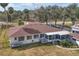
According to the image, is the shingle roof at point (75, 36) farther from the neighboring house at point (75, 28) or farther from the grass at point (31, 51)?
the grass at point (31, 51)

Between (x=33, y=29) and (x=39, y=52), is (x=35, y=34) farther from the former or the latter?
(x=39, y=52)

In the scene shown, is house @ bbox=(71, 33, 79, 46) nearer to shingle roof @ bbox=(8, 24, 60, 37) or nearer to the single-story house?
the single-story house

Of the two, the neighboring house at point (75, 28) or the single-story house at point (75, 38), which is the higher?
the neighboring house at point (75, 28)

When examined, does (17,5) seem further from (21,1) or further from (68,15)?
(68,15)

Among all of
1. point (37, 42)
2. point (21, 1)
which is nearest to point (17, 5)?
point (21, 1)

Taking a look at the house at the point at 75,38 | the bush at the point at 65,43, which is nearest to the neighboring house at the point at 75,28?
the house at the point at 75,38

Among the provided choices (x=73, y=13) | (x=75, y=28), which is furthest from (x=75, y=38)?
(x=73, y=13)

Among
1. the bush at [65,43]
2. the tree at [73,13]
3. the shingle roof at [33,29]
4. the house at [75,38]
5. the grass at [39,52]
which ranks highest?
the tree at [73,13]

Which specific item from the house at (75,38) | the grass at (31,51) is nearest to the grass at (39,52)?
the grass at (31,51)
